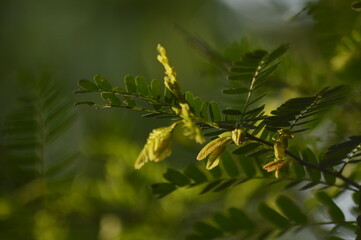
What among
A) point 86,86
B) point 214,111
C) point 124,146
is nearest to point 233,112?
point 214,111

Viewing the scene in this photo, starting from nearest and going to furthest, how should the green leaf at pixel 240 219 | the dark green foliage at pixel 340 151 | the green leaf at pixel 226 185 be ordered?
1. the dark green foliage at pixel 340 151
2. the green leaf at pixel 226 185
3. the green leaf at pixel 240 219

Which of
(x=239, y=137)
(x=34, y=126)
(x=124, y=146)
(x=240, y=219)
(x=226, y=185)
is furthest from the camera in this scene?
(x=124, y=146)

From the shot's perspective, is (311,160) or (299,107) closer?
(299,107)

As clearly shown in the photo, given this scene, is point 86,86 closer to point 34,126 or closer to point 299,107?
point 299,107

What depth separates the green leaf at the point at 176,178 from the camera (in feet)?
1.85

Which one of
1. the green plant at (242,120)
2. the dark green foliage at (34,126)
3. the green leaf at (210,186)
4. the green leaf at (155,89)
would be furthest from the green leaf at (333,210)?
the dark green foliage at (34,126)

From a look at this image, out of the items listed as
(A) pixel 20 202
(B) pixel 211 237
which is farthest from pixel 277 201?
(A) pixel 20 202

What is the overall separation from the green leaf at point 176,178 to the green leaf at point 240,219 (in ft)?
0.26

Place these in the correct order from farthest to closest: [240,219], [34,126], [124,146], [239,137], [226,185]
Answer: [124,146] < [34,126] < [240,219] < [226,185] < [239,137]

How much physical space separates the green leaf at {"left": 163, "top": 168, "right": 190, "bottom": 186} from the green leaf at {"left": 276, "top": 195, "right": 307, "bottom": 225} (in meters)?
0.11

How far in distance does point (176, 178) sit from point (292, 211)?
0.13m

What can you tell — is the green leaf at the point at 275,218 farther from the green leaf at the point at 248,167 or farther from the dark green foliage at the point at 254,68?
the dark green foliage at the point at 254,68

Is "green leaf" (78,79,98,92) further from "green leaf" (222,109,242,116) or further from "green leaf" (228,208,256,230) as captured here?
"green leaf" (228,208,256,230)

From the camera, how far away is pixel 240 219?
62cm
